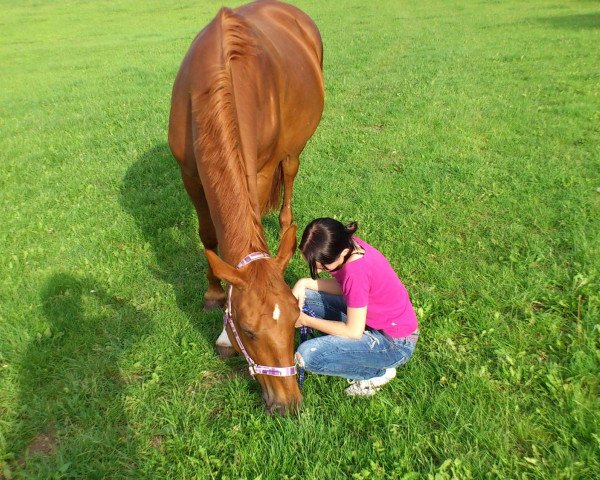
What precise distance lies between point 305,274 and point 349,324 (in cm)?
120

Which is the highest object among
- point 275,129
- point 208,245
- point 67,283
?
point 275,129

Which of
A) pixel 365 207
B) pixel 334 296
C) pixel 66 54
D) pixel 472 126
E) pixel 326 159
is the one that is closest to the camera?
pixel 334 296

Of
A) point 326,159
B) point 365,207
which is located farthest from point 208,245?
point 326,159

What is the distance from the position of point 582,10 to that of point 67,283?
→ 23.0 metres

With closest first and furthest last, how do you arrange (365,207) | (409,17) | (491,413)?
1. (491,413)
2. (365,207)
3. (409,17)

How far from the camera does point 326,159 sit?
6.43 metres

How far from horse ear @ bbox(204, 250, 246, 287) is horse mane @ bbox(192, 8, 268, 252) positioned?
8.4 inches

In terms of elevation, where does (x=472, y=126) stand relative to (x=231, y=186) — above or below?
below

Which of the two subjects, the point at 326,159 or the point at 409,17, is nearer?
the point at 326,159

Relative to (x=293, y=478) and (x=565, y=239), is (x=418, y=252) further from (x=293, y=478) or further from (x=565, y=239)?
(x=293, y=478)

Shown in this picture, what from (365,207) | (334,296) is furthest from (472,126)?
(334,296)

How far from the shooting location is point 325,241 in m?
2.62

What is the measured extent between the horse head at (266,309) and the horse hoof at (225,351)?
2.46ft

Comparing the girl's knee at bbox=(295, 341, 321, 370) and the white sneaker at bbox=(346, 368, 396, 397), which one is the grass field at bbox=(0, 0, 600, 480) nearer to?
the white sneaker at bbox=(346, 368, 396, 397)
